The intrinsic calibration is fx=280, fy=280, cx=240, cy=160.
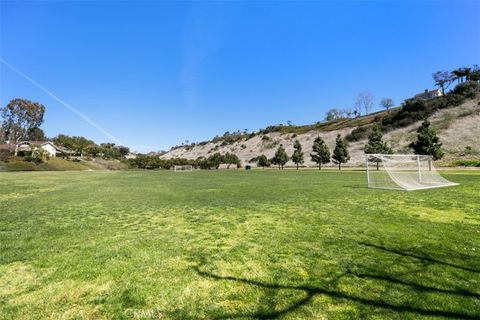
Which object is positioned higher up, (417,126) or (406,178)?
(417,126)

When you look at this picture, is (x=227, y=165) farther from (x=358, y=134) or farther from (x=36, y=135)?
(x=36, y=135)

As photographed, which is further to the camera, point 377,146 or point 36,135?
point 36,135

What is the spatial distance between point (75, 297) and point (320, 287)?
3.71 meters

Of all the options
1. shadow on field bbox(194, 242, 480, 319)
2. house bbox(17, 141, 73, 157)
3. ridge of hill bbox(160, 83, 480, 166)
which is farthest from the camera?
house bbox(17, 141, 73, 157)

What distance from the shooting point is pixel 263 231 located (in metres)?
7.96

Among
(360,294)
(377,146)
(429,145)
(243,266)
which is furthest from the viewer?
(377,146)

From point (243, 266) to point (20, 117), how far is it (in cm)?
10681

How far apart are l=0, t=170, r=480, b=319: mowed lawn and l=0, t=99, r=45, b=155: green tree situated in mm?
96981

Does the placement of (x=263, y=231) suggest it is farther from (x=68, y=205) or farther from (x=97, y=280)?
(x=68, y=205)

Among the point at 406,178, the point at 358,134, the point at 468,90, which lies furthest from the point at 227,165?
the point at 406,178

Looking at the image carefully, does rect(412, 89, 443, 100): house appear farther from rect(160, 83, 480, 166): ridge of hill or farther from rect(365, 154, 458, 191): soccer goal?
rect(365, 154, 458, 191): soccer goal

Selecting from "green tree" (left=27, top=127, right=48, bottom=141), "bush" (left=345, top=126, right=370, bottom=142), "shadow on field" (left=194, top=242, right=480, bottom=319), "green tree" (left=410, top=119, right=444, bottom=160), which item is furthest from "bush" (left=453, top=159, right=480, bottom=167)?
"green tree" (left=27, top=127, right=48, bottom=141)

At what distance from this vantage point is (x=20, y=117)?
8644cm

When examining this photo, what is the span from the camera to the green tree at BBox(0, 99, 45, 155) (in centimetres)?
8425
